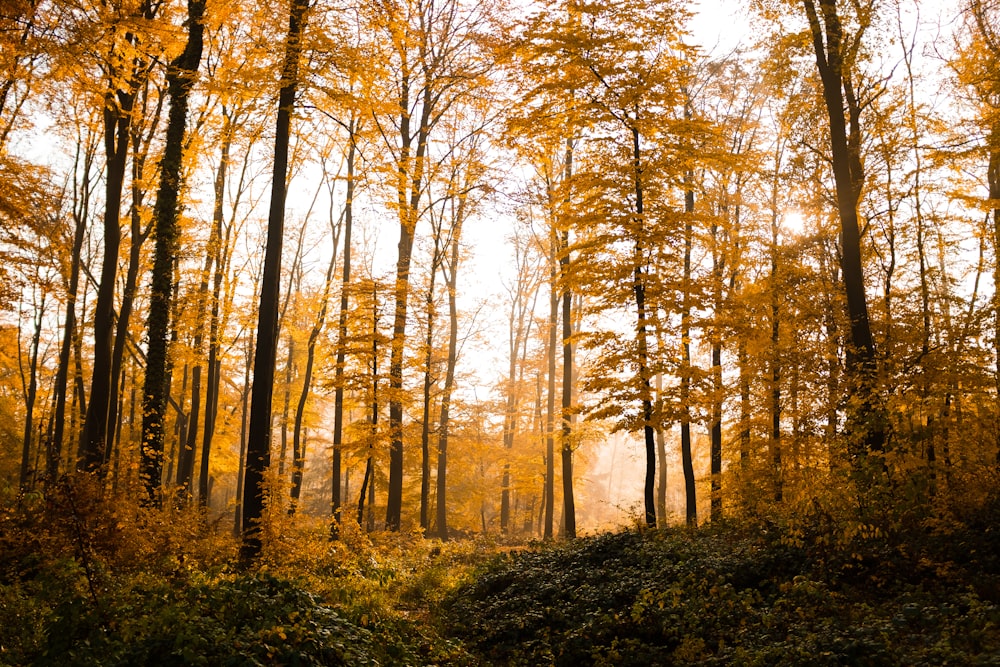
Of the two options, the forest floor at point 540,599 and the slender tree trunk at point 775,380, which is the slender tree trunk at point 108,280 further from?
the slender tree trunk at point 775,380

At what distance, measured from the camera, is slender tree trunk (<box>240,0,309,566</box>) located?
981cm

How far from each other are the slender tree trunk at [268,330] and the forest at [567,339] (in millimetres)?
57

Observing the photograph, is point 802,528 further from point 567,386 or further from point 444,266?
point 444,266

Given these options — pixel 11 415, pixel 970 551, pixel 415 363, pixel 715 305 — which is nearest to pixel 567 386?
pixel 415 363

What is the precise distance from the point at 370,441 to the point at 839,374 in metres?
10.4

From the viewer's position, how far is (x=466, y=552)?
1677 centimetres

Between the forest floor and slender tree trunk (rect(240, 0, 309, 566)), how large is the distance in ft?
1.58

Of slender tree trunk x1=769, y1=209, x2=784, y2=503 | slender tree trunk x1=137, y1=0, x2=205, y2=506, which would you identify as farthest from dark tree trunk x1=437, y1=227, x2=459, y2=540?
slender tree trunk x1=769, y1=209, x2=784, y2=503

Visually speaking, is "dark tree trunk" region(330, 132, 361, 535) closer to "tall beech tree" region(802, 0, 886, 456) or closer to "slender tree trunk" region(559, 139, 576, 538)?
"slender tree trunk" region(559, 139, 576, 538)

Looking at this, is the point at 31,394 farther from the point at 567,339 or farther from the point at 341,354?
the point at 567,339

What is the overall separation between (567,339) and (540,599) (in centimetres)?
626

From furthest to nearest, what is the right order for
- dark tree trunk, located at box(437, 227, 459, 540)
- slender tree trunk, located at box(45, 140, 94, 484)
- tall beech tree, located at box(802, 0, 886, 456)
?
1. dark tree trunk, located at box(437, 227, 459, 540)
2. slender tree trunk, located at box(45, 140, 94, 484)
3. tall beech tree, located at box(802, 0, 886, 456)

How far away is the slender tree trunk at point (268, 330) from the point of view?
981cm

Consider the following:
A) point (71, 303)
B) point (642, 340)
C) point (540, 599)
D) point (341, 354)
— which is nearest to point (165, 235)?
point (341, 354)
